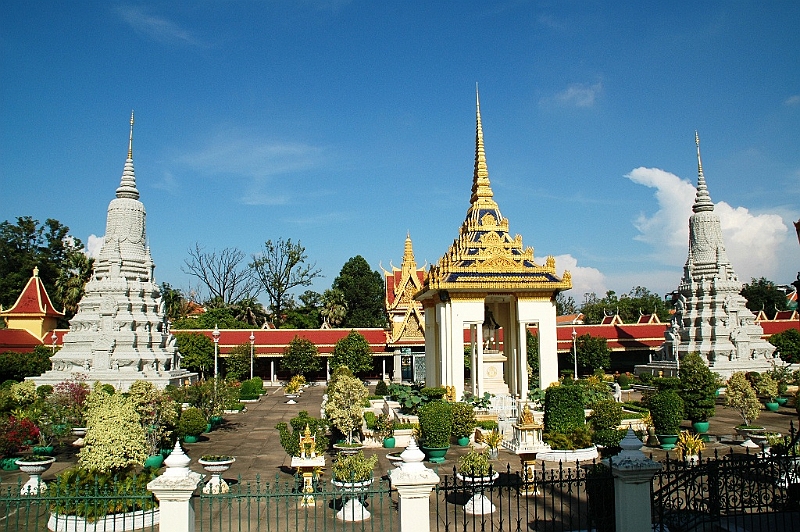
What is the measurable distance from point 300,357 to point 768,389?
27.0m

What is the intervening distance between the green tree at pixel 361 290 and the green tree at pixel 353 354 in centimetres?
1876

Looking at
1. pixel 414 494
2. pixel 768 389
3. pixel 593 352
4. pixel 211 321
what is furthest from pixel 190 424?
pixel 211 321

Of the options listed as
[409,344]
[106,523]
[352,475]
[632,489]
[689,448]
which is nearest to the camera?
[632,489]

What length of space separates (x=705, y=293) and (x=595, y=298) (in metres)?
57.4

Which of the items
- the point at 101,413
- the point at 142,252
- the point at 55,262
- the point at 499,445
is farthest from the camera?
the point at 55,262

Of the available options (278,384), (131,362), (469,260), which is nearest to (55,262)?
(278,384)

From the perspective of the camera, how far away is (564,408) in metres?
18.5

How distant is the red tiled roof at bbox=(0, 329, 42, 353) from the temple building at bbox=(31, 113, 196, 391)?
977 cm

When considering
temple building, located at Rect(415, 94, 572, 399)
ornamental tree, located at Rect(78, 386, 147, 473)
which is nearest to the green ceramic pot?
temple building, located at Rect(415, 94, 572, 399)

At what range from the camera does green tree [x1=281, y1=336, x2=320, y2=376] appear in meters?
43.4

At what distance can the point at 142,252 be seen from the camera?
34.3 m

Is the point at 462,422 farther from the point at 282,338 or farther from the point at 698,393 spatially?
the point at 282,338

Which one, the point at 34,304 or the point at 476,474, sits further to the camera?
the point at 34,304

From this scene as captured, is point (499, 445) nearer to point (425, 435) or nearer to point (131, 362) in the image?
point (425, 435)
